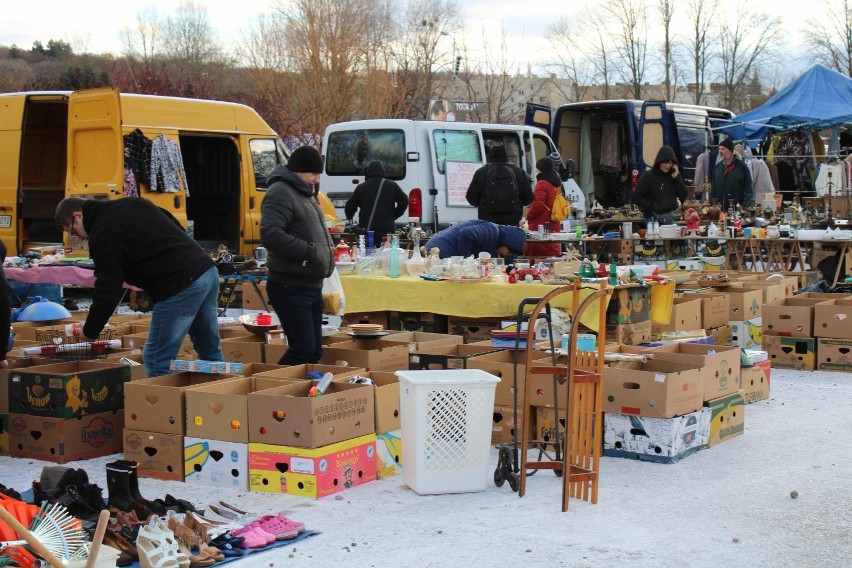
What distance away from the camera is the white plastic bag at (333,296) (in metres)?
7.95

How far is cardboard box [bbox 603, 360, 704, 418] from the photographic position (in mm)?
6141

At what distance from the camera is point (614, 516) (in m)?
5.20

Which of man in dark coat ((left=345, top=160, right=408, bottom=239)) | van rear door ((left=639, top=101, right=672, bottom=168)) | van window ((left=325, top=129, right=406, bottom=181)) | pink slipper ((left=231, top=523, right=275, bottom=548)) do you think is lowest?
pink slipper ((left=231, top=523, right=275, bottom=548))

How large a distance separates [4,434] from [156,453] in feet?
3.83

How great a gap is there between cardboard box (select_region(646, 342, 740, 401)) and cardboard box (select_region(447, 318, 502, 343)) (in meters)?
1.95

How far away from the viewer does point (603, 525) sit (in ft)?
16.6

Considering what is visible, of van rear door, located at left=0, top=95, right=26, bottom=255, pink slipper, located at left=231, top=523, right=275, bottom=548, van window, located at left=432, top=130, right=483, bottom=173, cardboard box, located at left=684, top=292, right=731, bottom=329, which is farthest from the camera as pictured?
van window, located at left=432, top=130, right=483, bottom=173

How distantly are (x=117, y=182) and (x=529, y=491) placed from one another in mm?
7728

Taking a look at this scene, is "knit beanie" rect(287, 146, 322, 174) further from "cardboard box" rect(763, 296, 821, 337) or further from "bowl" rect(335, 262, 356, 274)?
"cardboard box" rect(763, 296, 821, 337)

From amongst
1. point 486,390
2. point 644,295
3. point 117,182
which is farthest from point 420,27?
point 486,390

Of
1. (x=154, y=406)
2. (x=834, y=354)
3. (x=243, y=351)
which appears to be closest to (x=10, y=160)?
(x=243, y=351)

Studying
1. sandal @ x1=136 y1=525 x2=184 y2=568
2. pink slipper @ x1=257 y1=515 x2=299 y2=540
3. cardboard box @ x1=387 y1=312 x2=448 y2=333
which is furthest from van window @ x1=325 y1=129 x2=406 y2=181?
sandal @ x1=136 y1=525 x2=184 y2=568

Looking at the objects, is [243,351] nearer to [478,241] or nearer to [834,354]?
[478,241]

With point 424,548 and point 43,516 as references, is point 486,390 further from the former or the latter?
point 43,516
